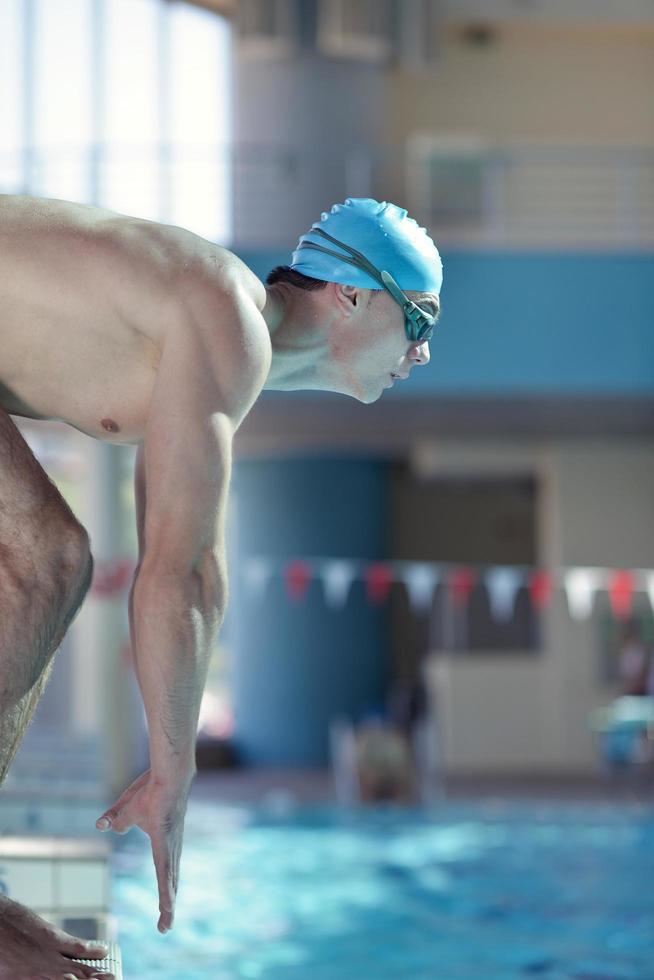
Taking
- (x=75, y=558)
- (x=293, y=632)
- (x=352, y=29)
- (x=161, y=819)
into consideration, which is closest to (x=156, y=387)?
(x=75, y=558)

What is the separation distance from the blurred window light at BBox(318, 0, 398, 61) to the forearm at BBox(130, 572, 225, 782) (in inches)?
355

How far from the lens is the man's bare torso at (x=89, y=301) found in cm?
154

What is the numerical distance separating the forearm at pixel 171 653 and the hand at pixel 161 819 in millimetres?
17

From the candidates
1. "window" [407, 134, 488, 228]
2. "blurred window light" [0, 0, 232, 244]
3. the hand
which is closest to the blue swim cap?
the hand

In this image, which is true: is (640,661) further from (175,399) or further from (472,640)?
(175,399)

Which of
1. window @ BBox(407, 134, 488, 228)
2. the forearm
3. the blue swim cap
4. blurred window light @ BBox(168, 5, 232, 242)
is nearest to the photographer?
the forearm

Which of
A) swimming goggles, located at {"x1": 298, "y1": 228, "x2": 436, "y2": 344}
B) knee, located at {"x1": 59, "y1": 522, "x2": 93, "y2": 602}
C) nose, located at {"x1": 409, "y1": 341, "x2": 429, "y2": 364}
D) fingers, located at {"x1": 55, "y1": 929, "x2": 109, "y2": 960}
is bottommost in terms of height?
fingers, located at {"x1": 55, "y1": 929, "x2": 109, "y2": 960}

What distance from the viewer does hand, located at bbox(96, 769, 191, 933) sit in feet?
4.97

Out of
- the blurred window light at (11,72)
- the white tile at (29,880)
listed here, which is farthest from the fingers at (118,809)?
the blurred window light at (11,72)

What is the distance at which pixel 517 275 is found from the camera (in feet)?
28.9

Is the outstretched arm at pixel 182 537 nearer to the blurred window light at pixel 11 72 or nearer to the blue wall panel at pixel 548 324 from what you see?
the blue wall panel at pixel 548 324

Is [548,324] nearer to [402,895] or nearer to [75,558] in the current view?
[402,895]

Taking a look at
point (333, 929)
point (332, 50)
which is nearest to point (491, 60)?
point (332, 50)

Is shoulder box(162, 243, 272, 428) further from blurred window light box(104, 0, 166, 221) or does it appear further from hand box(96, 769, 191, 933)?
blurred window light box(104, 0, 166, 221)
